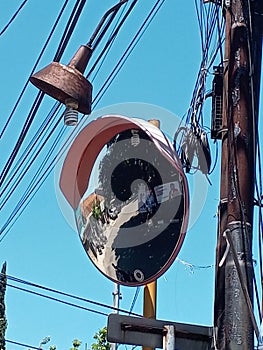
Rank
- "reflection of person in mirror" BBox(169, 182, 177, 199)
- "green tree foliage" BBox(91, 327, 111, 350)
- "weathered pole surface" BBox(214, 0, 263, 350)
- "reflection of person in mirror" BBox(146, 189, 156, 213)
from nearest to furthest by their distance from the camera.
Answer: "weathered pole surface" BBox(214, 0, 263, 350) < "reflection of person in mirror" BBox(169, 182, 177, 199) < "reflection of person in mirror" BBox(146, 189, 156, 213) < "green tree foliage" BBox(91, 327, 111, 350)

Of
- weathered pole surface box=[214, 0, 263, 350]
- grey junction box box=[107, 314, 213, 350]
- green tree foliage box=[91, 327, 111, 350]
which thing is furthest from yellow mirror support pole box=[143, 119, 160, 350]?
green tree foliage box=[91, 327, 111, 350]

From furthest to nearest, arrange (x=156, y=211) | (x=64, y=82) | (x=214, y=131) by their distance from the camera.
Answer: (x=214, y=131) < (x=156, y=211) < (x=64, y=82)

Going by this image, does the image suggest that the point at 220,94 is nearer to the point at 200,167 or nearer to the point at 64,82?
the point at 200,167

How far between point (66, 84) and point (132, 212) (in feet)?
3.59

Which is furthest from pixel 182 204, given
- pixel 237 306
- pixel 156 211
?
pixel 237 306

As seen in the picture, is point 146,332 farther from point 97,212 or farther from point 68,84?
point 68,84

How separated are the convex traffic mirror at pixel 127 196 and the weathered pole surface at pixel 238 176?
403 millimetres

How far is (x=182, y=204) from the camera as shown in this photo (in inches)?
216

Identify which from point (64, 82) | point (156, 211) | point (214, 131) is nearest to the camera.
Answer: point (64, 82)

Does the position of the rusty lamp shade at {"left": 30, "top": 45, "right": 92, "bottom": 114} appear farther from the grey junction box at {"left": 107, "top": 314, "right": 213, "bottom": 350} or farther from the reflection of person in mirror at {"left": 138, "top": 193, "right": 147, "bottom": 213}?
the grey junction box at {"left": 107, "top": 314, "right": 213, "bottom": 350}

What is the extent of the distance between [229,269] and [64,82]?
1.64m

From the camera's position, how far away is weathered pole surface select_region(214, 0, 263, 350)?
17.9ft

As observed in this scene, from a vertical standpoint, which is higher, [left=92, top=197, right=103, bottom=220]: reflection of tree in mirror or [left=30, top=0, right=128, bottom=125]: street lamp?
[left=30, top=0, right=128, bottom=125]: street lamp

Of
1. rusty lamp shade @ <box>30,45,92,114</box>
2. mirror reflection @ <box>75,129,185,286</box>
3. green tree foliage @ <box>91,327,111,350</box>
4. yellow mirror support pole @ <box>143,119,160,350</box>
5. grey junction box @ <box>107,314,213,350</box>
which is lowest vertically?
grey junction box @ <box>107,314,213,350</box>
